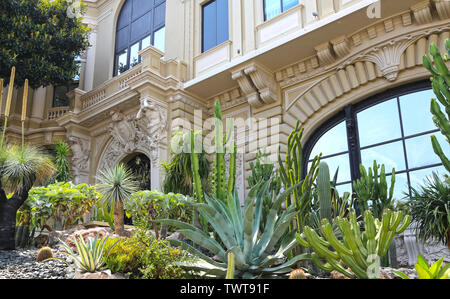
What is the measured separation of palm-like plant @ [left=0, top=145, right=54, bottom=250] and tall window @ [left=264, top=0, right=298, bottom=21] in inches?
268

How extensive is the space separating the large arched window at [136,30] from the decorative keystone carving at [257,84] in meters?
4.14

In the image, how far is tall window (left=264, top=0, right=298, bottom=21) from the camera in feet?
33.2

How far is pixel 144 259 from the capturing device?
4.09 meters

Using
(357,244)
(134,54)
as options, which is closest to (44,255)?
(357,244)

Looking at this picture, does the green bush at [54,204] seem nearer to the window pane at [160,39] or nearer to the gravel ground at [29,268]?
the gravel ground at [29,268]

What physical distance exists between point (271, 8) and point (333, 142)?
3.89 metres

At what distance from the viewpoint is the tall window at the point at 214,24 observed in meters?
11.6

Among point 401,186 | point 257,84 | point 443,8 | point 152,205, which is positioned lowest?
point 152,205

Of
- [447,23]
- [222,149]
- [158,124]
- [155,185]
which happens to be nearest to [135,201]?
[222,149]

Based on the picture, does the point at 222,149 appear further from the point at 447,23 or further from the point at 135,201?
the point at 447,23

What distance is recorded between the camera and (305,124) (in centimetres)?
956

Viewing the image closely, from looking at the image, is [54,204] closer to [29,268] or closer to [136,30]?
[29,268]
